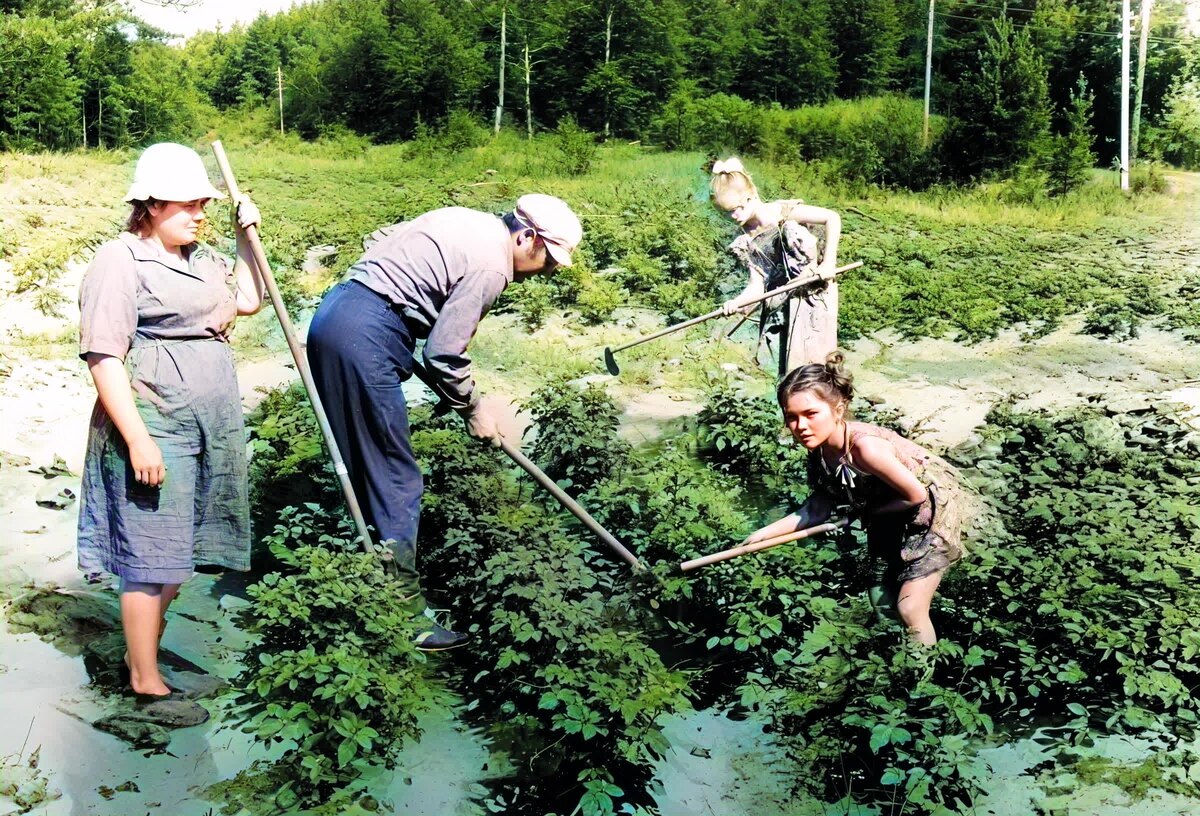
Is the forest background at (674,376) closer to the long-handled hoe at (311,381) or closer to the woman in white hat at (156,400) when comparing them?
the long-handled hoe at (311,381)

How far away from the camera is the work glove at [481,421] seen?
4.11m

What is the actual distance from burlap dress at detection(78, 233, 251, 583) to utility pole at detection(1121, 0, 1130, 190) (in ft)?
18.2

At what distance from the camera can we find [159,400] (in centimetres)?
352

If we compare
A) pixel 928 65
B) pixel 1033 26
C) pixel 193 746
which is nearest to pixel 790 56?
pixel 928 65

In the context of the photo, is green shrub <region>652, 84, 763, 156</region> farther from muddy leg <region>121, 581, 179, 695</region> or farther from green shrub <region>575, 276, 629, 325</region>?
muddy leg <region>121, 581, 179, 695</region>

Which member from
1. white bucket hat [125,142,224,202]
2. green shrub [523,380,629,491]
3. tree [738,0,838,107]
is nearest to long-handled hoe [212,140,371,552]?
white bucket hat [125,142,224,202]

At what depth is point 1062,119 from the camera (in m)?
7.29

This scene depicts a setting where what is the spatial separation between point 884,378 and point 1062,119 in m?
2.03

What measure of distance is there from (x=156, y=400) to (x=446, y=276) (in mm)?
1014

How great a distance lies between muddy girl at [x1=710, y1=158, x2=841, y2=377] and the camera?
18.3 feet

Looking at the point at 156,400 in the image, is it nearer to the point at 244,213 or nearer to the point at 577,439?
the point at 244,213

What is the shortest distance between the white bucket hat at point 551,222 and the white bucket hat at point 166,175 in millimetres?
1058

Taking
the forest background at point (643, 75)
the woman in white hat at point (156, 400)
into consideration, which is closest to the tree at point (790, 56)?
the forest background at point (643, 75)

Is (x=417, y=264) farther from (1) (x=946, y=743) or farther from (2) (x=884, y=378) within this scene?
(2) (x=884, y=378)
